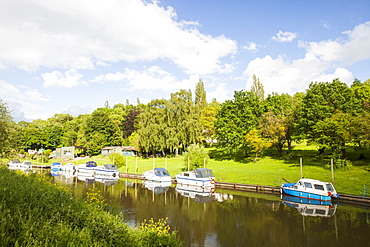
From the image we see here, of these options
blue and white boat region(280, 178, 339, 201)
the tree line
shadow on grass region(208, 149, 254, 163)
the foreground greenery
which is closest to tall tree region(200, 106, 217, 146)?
the tree line

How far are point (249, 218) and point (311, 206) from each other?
8654mm

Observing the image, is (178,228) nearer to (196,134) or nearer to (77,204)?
(77,204)

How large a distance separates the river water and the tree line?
16684 mm

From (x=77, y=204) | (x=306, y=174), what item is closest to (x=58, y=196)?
(x=77, y=204)

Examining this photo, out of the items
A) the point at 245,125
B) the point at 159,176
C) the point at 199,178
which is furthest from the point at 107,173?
the point at 245,125

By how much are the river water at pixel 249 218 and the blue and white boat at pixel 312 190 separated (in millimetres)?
1564

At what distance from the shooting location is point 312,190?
26.1 meters

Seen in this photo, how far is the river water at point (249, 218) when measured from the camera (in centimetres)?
1481

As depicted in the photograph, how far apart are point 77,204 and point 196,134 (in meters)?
53.2

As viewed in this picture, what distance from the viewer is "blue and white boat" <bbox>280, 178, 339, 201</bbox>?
25031mm

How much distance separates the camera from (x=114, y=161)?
54.5 meters

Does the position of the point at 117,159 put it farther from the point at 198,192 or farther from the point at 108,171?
the point at 198,192

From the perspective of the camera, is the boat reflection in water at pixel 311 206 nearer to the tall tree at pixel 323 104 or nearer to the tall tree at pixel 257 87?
the tall tree at pixel 323 104

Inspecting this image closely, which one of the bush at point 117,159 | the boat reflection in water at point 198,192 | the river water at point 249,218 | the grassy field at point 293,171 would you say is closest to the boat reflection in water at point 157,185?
the boat reflection in water at point 198,192
